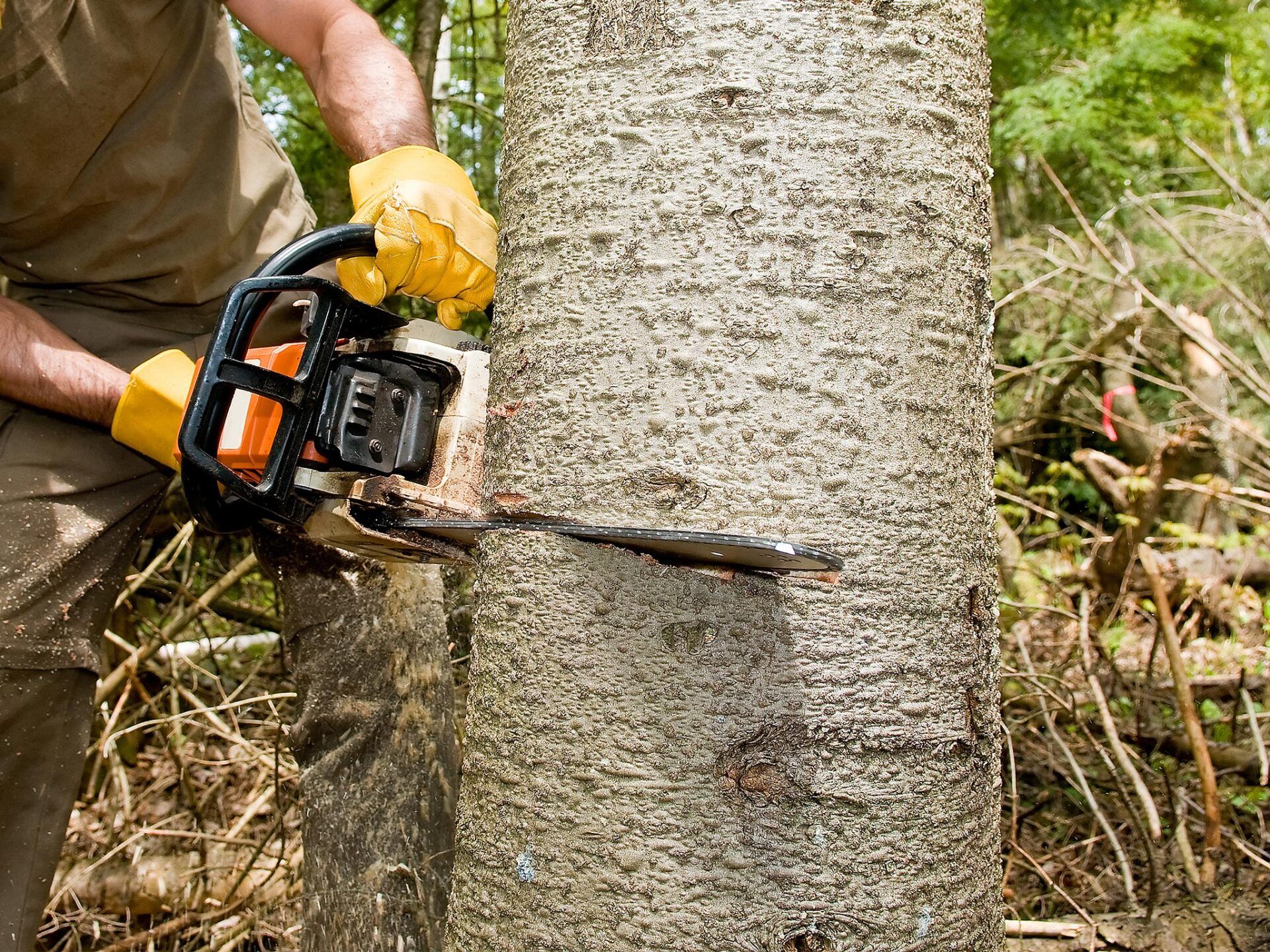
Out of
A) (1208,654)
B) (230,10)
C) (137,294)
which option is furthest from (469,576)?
(1208,654)

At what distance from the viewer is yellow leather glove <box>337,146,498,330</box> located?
139cm

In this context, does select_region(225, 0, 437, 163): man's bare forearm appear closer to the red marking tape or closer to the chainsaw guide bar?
the chainsaw guide bar

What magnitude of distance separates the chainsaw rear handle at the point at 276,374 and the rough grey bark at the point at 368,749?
467 mm

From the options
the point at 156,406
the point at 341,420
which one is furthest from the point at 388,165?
the point at 156,406

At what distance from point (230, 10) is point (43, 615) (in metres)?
1.25

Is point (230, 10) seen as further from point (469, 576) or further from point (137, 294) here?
point (469, 576)

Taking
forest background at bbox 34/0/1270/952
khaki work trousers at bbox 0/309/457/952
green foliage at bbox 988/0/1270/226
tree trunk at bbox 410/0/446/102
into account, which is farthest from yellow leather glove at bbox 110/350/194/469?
green foliage at bbox 988/0/1270/226

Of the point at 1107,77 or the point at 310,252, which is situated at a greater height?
the point at 1107,77

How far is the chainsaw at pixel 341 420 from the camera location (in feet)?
4.28

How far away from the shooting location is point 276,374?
4.34 feet

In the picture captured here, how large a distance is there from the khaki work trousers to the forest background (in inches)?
20.1

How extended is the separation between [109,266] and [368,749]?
1.16 metres

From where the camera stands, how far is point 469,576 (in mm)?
2850

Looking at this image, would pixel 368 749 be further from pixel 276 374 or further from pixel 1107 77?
pixel 1107 77
